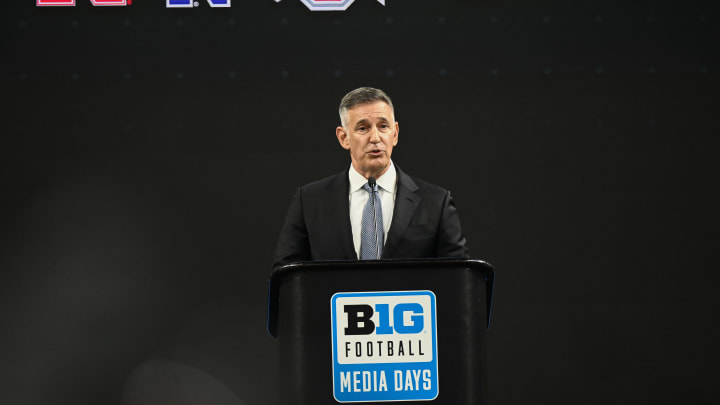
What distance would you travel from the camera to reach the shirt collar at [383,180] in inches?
91.3

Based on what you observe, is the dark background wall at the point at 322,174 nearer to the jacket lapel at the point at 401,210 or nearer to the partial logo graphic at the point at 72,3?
the partial logo graphic at the point at 72,3

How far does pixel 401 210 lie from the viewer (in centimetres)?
224

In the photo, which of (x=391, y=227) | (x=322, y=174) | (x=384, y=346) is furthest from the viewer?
(x=322, y=174)

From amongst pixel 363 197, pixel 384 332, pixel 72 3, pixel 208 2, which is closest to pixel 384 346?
pixel 384 332

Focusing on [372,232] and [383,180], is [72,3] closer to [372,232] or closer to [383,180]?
[383,180]

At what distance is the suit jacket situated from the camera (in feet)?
7.30

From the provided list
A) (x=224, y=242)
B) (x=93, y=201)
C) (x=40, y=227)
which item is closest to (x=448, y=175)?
(x=224, y=242)

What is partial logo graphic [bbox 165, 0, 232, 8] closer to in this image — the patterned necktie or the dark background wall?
the dark background wall

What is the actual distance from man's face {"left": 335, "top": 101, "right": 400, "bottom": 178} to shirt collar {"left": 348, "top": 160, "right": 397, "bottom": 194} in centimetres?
2

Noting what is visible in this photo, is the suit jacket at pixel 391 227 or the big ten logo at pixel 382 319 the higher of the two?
the suit jacket at pixel 391 227

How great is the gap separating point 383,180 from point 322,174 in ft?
4.90

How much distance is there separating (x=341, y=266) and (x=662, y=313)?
7.99 ft

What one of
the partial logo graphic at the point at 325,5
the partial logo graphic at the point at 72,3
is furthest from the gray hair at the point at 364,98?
the partial logo graphic at the point at 72,3

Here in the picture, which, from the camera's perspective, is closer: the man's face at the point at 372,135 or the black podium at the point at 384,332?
the black podium at the point at 384,332
